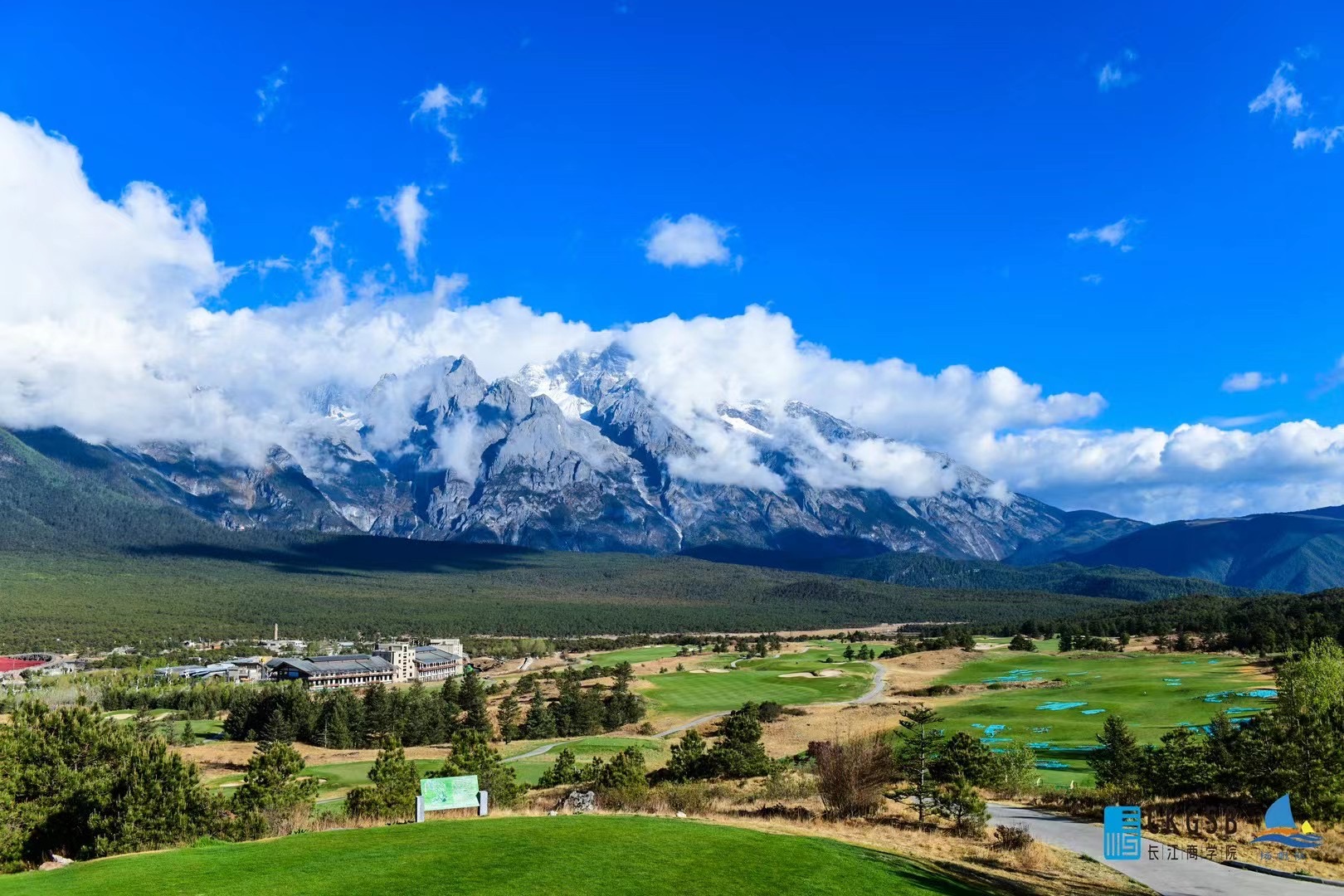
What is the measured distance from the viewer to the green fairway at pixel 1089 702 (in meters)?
59.5

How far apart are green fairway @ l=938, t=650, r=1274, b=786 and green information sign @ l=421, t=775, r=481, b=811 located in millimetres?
34418

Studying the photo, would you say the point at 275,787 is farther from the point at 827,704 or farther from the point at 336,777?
the point at 827,704

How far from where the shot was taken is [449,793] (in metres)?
29.0

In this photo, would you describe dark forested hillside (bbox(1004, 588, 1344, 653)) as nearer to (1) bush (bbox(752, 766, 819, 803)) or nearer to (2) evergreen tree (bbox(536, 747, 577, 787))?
(1) bush (bbox(752, 766, 819, 803))

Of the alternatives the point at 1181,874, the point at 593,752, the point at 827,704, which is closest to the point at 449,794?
the point at 1181,874

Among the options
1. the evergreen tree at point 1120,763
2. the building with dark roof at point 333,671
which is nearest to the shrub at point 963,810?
the evergreen tree at point 1120,763

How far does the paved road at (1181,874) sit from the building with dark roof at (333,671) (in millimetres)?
120190

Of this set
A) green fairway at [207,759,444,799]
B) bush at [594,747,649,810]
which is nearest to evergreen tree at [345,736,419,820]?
bush at [594,747,649,810]

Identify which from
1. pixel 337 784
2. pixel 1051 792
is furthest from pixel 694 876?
pixel 337 784

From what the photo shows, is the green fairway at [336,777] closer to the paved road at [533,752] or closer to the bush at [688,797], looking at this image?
the paved road at [533,752]

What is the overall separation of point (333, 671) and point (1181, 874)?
13774cm

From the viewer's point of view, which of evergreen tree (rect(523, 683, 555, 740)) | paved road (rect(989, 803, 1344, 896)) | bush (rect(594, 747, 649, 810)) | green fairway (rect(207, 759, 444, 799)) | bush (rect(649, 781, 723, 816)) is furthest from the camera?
evergreen tree (rect(523, 683, 555, 740))

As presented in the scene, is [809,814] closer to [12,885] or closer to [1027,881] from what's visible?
[1027,881]

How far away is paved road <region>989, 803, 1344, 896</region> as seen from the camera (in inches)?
934
